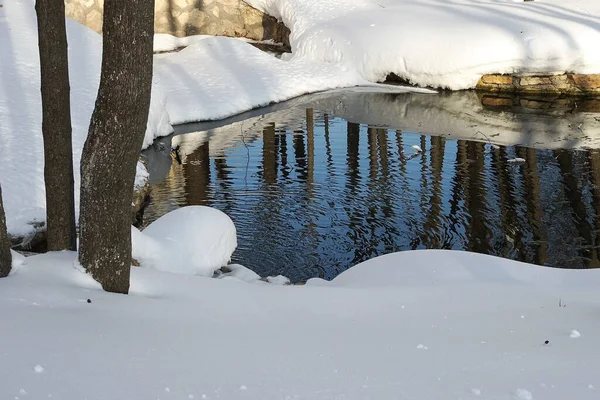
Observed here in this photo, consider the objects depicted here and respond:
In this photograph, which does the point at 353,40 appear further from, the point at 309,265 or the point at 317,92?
the point at 309,265

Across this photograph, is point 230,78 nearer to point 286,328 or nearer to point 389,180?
point 389,180

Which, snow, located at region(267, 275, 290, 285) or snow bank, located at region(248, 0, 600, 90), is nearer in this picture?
snow, located at region(267, 275, 290, 285)

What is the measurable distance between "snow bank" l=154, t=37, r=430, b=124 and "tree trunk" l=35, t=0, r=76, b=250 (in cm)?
967

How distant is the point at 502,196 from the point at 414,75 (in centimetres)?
874

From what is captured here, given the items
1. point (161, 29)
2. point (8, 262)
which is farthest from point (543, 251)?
point (161, 29)

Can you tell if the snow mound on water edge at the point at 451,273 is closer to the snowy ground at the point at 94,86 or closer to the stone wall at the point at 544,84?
the snowy ground at the point at 94,86

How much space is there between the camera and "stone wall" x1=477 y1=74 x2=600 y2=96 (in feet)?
57.4

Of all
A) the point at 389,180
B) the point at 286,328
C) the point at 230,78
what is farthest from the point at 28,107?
the point at 286,328

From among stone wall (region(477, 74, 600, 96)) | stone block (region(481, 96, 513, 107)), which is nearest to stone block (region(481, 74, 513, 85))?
stone wall (region(477, 74, 600, 96))

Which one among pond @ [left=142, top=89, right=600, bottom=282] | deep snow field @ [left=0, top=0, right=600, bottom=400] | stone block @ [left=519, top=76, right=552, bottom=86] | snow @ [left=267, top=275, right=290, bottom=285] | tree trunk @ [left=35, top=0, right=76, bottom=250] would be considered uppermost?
tree trunk @ [left=35, top=0, right=76, bottom=250]

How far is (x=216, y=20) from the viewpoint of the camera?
23.0m

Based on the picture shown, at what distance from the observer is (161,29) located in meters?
22.4

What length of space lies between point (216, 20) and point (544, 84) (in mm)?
10123

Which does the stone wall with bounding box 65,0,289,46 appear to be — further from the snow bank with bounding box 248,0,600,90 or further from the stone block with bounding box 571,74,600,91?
the stone block with bounding box 571,74,600,91
